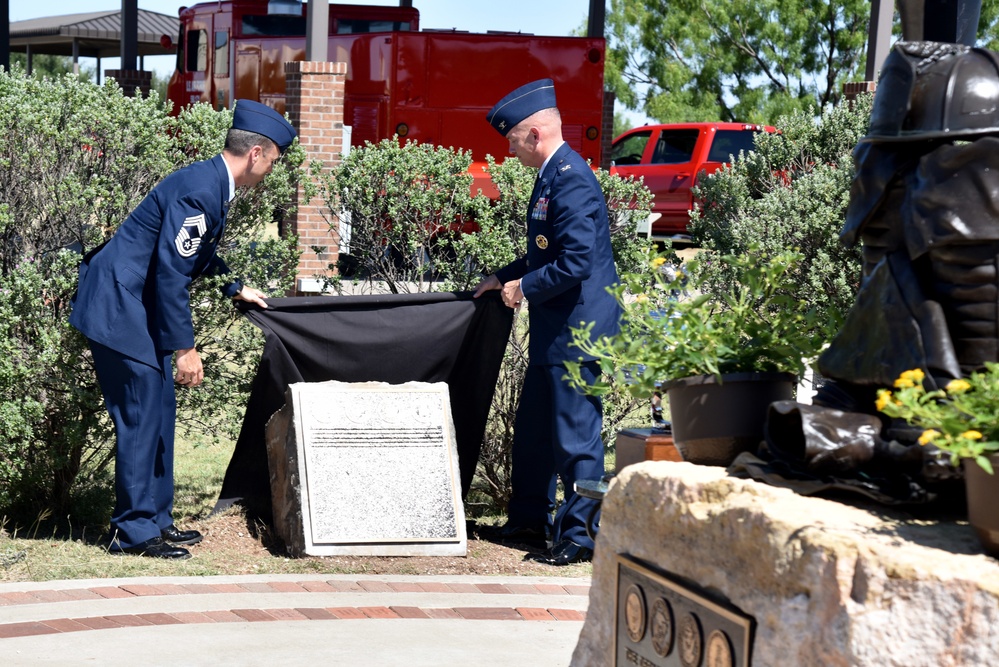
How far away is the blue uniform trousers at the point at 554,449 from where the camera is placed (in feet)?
19.4

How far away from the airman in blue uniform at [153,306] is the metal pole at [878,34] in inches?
321

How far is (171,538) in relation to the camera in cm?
610

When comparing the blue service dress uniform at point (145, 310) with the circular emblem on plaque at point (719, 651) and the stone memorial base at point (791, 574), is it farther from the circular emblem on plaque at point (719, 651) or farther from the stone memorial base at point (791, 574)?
the circular emblem on plaque at point (719, 651)

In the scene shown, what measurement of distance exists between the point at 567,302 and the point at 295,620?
182 cm

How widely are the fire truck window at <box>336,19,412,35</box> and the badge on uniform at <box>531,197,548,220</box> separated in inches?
410

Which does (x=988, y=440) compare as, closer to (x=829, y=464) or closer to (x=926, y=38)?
(x=829, y=464)

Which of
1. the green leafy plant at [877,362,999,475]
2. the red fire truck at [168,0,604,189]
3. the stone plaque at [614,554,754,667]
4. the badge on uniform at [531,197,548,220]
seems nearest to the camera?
the green leafy plant at [877,362,999,475]

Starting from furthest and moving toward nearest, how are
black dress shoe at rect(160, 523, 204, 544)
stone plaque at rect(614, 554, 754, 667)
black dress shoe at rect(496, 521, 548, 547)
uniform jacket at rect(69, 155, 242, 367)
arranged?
black dress shoe at rect(496, 521, 548, 547), black dress shoe at rect(160, 523, 204, 544), uniform jacket at rect(69, 155, 242, 367), stone plaque at rect(614, 554, 754, 667)

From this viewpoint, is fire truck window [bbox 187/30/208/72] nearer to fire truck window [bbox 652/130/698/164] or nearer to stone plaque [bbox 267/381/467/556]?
fire truck window [bbox 652/130/698/164]

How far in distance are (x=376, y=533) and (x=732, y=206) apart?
4548 mm

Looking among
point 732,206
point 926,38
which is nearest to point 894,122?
point 926,38

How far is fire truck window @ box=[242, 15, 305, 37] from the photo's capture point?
54.1 ft

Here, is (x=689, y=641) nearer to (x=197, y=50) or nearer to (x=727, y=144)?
(x=197, y=50)

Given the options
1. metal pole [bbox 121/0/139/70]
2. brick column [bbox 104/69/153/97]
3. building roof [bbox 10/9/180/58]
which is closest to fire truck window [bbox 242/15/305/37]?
brick column [bbox 104/69/153/97]
